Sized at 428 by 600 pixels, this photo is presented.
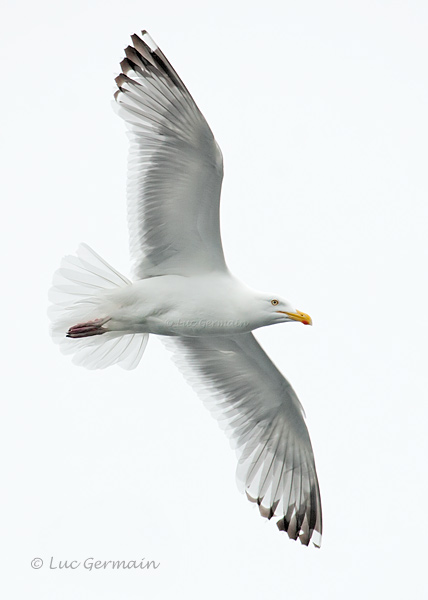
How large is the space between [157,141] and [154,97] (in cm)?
38

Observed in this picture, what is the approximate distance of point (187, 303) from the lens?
926 centimetres

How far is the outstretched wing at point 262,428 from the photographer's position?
10414 mm

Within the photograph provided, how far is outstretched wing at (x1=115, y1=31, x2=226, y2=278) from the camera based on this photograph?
8.77m

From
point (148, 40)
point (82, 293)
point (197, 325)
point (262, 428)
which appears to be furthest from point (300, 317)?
point (148, 40)

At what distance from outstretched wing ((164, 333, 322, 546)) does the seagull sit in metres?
0.01

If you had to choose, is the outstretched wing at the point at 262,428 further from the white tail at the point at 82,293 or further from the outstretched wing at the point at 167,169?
the outstretched wing at the point at 167,169

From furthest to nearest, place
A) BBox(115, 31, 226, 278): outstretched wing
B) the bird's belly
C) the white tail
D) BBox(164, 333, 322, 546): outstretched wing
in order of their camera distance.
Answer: BBox(164, 333, 322, 546): outstretched wing, the white tail, the bird's belly, BBox(115, 31, 226, 278): outstretched wing

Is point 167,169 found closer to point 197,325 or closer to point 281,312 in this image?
point 197,325

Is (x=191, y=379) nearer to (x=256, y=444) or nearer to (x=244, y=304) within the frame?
(x=256, y=444)

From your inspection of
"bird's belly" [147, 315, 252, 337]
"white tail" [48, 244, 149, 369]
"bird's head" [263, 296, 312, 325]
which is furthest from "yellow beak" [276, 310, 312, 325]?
"white tail" [48, 244, 149, 369]

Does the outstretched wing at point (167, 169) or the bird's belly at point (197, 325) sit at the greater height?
the outstretched wing at point (167, 169)

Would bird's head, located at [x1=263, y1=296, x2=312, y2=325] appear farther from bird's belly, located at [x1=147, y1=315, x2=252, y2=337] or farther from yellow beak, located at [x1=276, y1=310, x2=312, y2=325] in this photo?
bird's belly, located at [x1=147, y1=315, x2=252, y2=337]

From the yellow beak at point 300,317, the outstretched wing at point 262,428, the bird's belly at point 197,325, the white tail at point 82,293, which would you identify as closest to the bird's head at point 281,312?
the yellow beak at point 300,317

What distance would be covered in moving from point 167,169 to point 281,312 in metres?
1.67
